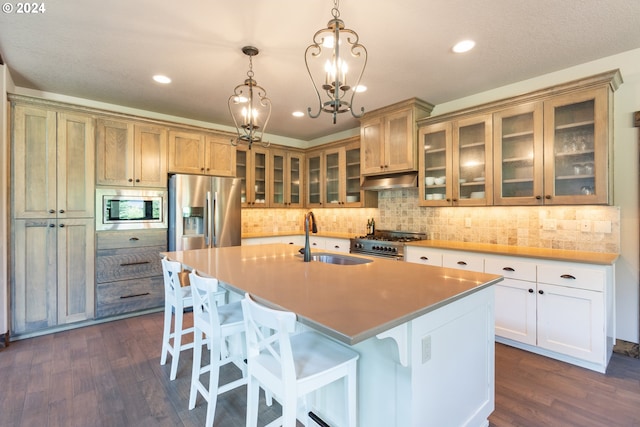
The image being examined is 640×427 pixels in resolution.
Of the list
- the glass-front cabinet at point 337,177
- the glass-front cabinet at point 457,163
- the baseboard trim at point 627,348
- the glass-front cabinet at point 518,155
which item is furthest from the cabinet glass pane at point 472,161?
the baseboard trim at point 627,348

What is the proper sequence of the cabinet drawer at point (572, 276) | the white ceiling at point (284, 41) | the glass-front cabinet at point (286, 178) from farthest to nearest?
the glass-front cabinet at point (286, 178) < the cabinet drawer at point (572, 276) < the white ceiling at point (284, 41)

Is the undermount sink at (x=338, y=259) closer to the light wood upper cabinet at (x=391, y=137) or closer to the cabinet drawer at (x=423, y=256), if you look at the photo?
the cabinet drawer at (x=423, y=256)

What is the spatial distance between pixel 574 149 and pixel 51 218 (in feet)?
16.8

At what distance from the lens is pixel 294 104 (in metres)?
3.85

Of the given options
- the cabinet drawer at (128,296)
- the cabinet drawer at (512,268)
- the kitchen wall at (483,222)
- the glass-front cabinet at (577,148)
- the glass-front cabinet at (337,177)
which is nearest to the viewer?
the glass-front cabinet at (577,148)

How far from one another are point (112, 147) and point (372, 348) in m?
3.62

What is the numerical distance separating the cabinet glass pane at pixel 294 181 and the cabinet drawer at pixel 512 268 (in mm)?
3314

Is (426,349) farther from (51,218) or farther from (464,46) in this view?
(51,218)

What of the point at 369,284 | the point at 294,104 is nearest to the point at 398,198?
the point at 294,104

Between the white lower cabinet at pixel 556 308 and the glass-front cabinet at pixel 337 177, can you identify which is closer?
the white lower cabinet at pixel 556 308

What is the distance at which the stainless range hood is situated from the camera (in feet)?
12.5

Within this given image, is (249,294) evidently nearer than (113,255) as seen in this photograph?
Yes

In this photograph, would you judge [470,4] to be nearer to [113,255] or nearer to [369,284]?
[369,284]

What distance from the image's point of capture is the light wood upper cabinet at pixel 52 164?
10.1 feet
